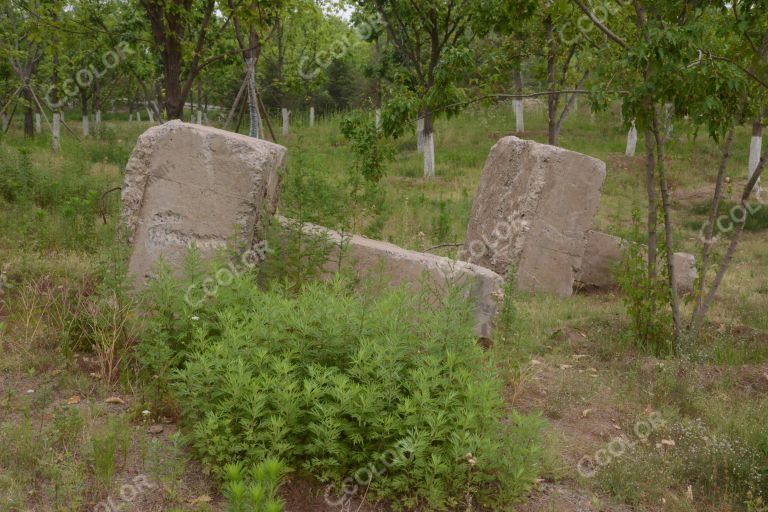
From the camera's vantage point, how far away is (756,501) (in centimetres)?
361

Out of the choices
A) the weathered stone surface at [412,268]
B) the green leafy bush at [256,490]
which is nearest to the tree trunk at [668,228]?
the weathered stone surface at [412,268]

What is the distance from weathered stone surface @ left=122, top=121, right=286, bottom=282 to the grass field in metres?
0.37

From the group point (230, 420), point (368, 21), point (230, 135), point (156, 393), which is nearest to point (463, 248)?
point (230, 135)

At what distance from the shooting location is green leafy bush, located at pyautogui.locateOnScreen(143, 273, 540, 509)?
3.33 meters

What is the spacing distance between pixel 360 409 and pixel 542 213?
541 centimetres

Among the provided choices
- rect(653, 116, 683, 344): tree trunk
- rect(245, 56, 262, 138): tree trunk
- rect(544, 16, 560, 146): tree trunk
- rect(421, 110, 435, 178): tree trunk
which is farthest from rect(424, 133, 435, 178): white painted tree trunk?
rect(653, 116, 683, 344): tree trunk

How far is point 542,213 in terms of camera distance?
326 inches

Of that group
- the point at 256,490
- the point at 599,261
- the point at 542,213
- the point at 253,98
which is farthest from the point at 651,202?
the point at 253,98

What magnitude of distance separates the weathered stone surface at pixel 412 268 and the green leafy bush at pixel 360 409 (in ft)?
6.01

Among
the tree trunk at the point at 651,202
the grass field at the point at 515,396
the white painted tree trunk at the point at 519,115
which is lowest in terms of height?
the grass field at the point at 515,396

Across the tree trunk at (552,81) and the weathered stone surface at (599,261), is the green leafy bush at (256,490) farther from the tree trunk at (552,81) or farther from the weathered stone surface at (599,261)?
the tree trunk at (552,81)

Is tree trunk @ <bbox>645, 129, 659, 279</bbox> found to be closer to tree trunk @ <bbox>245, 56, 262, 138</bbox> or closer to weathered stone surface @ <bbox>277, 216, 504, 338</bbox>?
weathered stone surface @ <bbox>277, 216, 504, 338</bbox>

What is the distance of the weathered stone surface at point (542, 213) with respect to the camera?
8273 millimetres

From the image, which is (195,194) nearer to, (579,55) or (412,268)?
(412,268)
